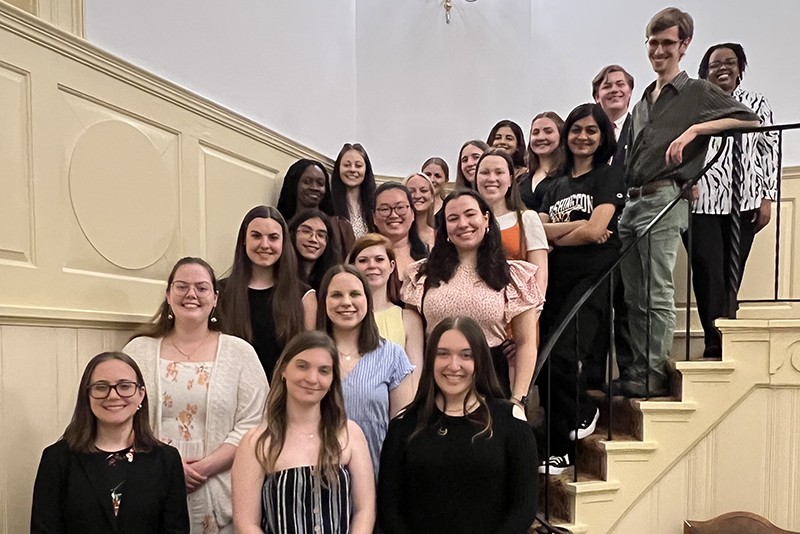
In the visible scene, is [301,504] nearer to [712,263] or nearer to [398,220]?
[398,220]

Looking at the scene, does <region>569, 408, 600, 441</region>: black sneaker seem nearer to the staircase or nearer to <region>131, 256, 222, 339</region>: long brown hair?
the staircase

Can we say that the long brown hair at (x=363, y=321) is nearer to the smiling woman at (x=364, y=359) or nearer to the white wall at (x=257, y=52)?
the smiling woman at (x=364, y=359)

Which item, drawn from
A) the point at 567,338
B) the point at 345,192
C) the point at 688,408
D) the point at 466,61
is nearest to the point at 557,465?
the point at 567,338

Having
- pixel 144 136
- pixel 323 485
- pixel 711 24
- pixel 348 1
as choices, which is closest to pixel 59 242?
pixel 144 136

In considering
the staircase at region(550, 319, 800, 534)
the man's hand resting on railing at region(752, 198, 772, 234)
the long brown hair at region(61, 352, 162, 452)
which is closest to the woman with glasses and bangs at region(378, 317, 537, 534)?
the long brown hair at region(61, 352, 162, 452)

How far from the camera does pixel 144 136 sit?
9.85ft

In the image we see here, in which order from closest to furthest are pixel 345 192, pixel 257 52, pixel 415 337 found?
pixel 415 337 → pixel 345 192 → pixel 257 52

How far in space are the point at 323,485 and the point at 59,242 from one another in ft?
4.49

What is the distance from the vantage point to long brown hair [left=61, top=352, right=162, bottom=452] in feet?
6.74

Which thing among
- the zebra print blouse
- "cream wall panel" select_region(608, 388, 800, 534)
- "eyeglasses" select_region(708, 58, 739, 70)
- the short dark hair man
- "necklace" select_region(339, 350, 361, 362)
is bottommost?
"cream wall panel" select_region(608, 388, 800, 534)

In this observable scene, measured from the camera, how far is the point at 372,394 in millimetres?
2295

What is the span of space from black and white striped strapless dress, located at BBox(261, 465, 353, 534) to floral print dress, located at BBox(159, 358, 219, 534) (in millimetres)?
406

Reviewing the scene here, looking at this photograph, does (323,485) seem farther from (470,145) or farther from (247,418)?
(470,145)

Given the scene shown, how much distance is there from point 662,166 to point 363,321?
1905mm
